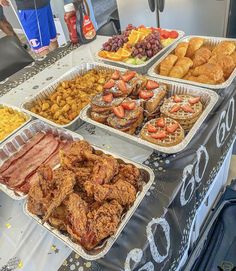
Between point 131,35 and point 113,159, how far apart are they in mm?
833

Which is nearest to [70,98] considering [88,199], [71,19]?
[88,199]

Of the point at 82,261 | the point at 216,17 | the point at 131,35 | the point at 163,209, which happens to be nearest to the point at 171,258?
the point at 163,209

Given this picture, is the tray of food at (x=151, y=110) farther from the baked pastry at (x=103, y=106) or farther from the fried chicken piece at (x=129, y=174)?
the fried chicken piece at (x=129, y=174)

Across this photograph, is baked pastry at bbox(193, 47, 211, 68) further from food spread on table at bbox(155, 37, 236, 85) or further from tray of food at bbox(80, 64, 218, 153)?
tray of food at bbox(80, 64, 218, 153)

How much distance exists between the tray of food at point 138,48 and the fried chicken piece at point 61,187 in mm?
680

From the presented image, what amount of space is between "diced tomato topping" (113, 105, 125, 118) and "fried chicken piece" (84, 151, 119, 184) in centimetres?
19

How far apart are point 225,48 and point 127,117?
1.95 feet

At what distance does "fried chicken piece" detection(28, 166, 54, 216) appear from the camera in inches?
24.5

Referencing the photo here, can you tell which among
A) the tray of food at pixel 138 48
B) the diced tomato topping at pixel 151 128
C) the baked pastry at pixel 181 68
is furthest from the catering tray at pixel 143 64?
the diced tomato topping at pixel 151 128

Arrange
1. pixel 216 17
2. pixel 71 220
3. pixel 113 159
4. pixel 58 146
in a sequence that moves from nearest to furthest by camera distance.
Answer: pixel 71 220
pixel 113 159
pixel 58 146
pixel 216 17

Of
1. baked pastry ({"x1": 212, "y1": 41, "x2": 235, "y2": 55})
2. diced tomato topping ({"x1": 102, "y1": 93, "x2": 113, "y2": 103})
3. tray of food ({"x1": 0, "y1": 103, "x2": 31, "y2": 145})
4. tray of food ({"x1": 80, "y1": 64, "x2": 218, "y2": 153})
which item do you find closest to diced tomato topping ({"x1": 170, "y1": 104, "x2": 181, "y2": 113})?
tray of food ({"x1": 80, "y1": 64, "x2": 218, "y2": 153})

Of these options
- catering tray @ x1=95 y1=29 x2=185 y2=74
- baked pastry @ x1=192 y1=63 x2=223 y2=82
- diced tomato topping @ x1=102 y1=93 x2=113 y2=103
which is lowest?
catering tray @ x1=95 y1=29 x2=185 y2=74

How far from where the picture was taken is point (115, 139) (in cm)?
91

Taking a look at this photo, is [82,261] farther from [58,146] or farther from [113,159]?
[58,146]
